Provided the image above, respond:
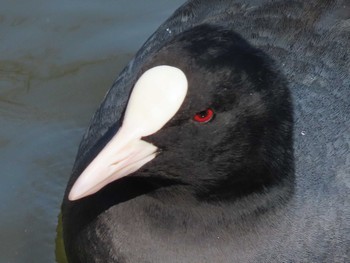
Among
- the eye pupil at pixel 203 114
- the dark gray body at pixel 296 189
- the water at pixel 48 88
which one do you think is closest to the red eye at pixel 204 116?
the eye pupil at pixel 203 114

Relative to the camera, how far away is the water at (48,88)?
238 inches

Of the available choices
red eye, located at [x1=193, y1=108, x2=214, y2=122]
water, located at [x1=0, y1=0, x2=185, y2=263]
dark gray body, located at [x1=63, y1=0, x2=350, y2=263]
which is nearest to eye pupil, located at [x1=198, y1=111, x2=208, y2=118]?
red eye, located at [x1=193, y1=108, x2=214, y2=122]

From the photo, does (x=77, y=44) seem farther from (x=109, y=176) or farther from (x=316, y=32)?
(x=109, y=176)

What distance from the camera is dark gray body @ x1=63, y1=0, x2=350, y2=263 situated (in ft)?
15.6

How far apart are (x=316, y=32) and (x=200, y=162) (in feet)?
3.95

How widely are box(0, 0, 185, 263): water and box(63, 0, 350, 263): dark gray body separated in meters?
0.58

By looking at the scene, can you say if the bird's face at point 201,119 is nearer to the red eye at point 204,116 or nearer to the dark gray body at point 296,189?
the red eye at point 204,116

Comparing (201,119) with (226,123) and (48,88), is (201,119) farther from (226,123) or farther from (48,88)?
(48,88)

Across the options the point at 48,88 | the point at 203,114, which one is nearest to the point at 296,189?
the point at 203,114

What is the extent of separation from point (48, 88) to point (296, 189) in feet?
8.62

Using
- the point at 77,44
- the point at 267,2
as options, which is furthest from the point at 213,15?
the point at 77,44

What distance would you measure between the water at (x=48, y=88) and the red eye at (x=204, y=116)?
172 cm

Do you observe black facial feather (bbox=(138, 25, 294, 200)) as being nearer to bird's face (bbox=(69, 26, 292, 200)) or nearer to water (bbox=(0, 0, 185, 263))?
bird's face (bbox=(69, 26, 292, 200))

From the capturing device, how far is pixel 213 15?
568 cm
